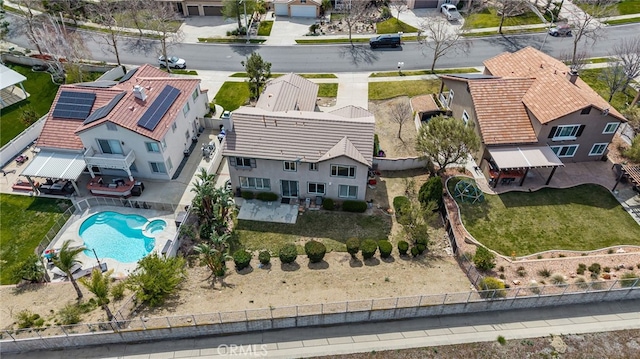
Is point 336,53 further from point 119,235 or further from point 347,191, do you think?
point 119,235

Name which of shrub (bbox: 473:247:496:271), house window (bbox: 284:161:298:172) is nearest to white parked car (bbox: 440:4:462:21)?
house window (bbox: 284:161:298:172)

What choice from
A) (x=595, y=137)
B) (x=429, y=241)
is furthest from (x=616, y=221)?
(x=429, y=241)

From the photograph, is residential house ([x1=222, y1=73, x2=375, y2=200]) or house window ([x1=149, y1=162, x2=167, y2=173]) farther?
house window ([x1=149, y1=162, x2=167, y2=173])

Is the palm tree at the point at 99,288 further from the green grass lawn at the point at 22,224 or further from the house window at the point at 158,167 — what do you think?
the house window at the point at 158,167

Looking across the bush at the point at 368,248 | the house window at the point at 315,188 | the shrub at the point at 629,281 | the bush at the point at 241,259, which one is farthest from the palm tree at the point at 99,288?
the shrub at the point at 629,281

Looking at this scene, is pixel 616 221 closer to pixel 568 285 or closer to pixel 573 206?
pixel 573 206

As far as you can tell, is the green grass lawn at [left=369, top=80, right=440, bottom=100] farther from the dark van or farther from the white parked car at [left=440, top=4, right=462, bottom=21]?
the white parked car at [left=440, top=4, right=462, bottom=21]

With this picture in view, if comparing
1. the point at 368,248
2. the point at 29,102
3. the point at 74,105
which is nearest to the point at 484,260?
the point at 368,248
